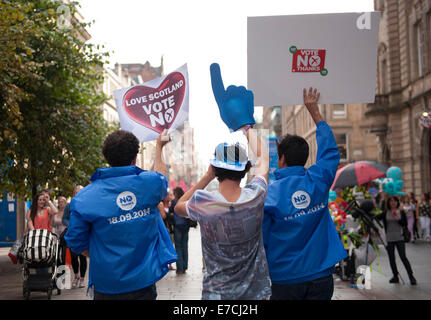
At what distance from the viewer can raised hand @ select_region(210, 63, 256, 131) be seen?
3.67 metres

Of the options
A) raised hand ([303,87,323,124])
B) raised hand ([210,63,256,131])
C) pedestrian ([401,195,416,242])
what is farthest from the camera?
pedestrian ([401,195,416,242])

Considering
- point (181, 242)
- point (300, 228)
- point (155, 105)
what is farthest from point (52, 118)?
point (300, 228)

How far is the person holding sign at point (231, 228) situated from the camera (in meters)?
3.41

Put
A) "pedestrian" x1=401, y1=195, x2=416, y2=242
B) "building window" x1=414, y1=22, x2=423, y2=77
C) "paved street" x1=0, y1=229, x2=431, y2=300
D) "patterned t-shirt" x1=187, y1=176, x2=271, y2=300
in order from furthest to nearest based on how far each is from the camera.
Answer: "building window" x1=414, y1=22, x2=423, y2=77
"pedestrian" x1=401, y1=195, x2=416, y2=242
"paved street" x1=0, y1=229, x2=431, y2=300
"patterned t-shirt" x1=187, y1=176, x2=271, y2=300

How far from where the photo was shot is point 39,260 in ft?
30.9

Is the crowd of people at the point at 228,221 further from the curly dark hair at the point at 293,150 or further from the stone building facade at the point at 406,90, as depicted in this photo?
the stone building facade at the point at 406,90

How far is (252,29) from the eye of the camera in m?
4.84

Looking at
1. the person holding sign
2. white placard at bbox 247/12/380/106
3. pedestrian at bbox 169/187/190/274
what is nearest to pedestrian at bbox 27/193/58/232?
pedestrian at bbox 169/187/190/274

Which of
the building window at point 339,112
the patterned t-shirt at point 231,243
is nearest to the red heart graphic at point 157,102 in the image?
the patterned t-shirt at point 231,243

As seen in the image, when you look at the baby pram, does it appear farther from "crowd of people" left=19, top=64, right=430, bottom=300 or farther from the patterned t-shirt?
the patterned t-shirt

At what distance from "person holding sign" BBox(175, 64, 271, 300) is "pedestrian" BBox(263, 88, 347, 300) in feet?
1.25

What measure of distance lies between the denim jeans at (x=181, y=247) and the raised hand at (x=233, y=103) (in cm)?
975
